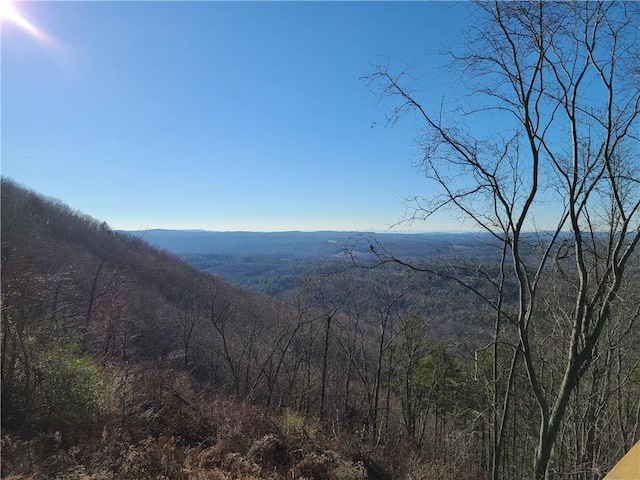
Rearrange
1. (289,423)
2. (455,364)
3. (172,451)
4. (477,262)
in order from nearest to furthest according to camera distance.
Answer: (477,262) → (172,451) → (289,423) → (455,364)

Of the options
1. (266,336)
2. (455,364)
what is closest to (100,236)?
(266,336)

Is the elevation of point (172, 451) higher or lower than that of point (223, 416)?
higher

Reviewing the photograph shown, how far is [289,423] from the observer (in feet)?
30.0

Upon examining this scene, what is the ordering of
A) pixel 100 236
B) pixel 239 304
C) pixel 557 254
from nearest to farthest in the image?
pixel 557 254 < pixel 239 304 < pixel 100 236

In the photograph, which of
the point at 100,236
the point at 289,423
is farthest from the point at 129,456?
the point at 100,236

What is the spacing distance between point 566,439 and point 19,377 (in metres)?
12.4

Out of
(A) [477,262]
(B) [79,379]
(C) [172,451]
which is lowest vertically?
(C) [172,451]

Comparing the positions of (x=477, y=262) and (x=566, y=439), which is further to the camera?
(x=566, y=439)

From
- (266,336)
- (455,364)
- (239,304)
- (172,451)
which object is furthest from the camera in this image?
(239,304)

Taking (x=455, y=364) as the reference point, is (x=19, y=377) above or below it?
above

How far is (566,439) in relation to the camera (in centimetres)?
947

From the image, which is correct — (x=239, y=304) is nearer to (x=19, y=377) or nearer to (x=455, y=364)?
(x=455, y=364)

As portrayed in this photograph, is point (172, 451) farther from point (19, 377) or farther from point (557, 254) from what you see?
point (557, 254)

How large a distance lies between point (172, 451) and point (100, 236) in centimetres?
6843
